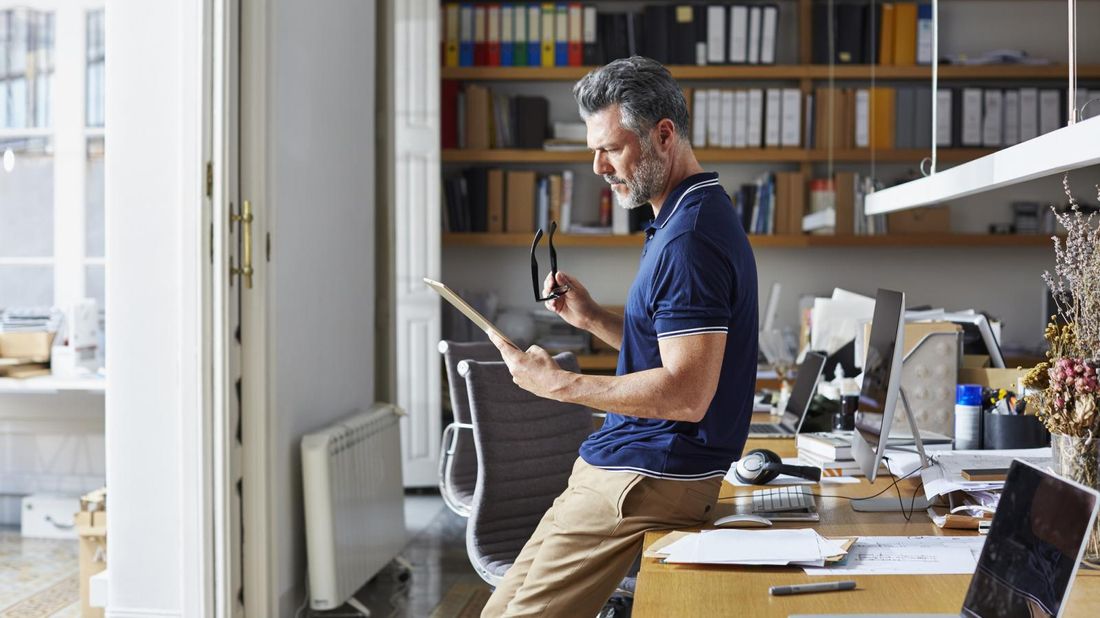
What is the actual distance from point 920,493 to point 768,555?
679mm

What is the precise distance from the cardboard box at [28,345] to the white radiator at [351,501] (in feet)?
6.75

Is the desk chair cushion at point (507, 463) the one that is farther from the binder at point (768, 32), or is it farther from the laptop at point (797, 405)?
the binder at point (768, 32)

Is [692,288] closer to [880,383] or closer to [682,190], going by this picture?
[682,190]

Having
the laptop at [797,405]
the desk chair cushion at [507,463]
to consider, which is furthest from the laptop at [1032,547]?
the laptop at [797,405]

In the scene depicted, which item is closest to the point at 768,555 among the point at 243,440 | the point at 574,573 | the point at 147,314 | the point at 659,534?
the point at 659,534

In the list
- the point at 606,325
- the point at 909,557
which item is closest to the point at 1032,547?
the point at 909,557

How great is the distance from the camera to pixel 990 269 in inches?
248

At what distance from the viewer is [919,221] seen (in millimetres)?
6105

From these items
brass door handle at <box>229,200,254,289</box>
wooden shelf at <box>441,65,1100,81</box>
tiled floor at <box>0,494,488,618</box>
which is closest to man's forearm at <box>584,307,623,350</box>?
brass door handle at <box>229,200,254,289</box>

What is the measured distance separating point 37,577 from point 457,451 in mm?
2033

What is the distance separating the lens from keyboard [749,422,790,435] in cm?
354

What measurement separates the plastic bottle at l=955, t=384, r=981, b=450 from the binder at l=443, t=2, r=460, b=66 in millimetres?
4041

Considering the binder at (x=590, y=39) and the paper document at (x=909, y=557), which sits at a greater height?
the binder at (x=590, y=39)

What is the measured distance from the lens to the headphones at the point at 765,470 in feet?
7.97
